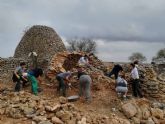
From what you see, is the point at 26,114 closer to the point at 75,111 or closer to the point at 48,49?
the point at 75,111

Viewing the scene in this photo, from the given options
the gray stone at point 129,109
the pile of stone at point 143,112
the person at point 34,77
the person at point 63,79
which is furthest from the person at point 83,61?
the gray stone at point 129,109

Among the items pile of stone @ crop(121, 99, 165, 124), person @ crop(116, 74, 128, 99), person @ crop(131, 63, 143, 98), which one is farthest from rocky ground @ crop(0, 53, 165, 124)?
person @ crop(131, 63, 143, 98)

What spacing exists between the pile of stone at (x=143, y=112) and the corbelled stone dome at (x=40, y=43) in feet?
20.5

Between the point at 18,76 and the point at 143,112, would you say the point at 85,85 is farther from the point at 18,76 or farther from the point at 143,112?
the point at 18,76

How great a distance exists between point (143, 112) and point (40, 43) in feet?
23.9

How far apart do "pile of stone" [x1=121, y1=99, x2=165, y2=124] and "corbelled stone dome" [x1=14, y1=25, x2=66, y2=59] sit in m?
6.24

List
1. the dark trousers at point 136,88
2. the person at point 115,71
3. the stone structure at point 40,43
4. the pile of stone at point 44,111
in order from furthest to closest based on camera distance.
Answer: the stone structure at point 40,43 → the person at point 115,71 → the dark trousers at point 136,88 → the pile of stone at point 44,111

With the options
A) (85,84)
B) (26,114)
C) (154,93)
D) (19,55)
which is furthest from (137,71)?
(19,55)

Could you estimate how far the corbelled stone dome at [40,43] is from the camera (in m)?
22.2

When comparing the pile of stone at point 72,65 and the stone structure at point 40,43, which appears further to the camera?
the stone structure at point 40,43

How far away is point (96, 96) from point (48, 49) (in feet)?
17.2

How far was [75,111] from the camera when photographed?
15648 mm

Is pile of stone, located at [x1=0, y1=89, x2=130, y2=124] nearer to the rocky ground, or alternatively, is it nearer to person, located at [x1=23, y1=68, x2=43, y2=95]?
the rocky ground

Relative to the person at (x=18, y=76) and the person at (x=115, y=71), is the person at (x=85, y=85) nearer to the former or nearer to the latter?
the person at (x=18, y=76)
